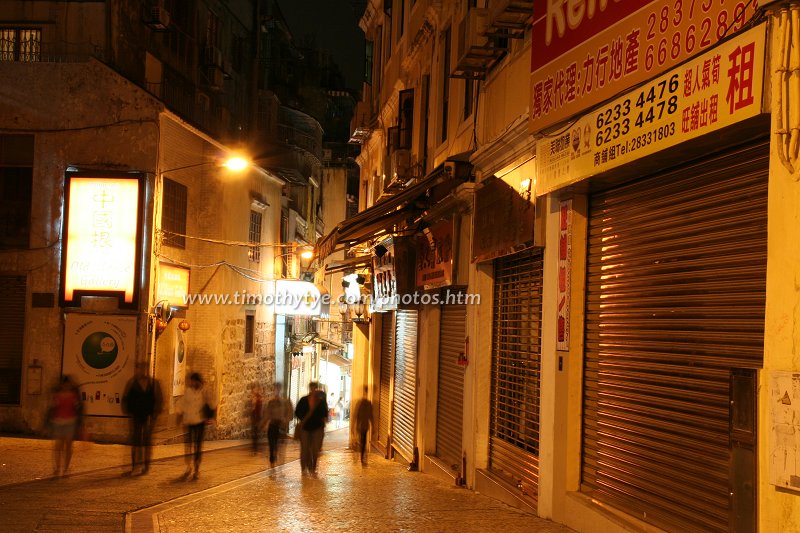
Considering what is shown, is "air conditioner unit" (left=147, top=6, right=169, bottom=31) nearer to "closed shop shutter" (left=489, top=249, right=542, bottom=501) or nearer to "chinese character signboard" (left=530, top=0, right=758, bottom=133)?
"closed shop shutter" (left=489, top=249, right=542, bottom=501)

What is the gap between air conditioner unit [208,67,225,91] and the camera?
26.1 meters

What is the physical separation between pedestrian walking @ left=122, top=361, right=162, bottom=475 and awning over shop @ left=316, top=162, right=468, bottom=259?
4762 millimetres

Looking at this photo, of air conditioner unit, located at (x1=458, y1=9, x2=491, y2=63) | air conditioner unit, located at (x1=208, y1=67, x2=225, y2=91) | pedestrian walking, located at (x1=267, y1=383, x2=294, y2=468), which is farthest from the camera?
air conditioner unit, located at (x1=208, y1=67, x2=225, y2=91)

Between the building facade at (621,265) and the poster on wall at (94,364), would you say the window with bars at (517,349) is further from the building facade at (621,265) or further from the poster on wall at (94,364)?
the poster on wall at (94,364)

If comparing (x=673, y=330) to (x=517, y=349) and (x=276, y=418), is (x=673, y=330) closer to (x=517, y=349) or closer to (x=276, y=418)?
(x=517, y=349)

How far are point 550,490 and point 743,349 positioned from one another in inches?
136

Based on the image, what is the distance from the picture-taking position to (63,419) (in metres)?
13.0

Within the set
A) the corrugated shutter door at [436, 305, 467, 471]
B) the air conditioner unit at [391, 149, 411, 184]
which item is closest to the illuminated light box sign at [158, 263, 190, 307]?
the air conditioner unit at [391, 149, 411, 184]

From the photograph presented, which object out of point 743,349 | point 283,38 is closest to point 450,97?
point 743,349

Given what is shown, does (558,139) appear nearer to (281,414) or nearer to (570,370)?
(570,370)

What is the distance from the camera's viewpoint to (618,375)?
784cm

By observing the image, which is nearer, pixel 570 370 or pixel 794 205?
pixel 794 205

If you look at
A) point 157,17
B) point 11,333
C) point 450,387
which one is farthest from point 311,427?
point 157,17

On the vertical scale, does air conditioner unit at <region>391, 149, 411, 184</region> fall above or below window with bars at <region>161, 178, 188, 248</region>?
above
